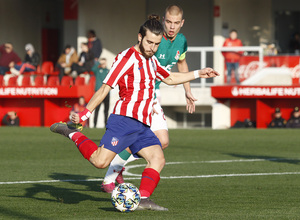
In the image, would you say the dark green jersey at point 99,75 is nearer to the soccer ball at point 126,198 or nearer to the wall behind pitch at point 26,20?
the wall behind pitch at point 26,20

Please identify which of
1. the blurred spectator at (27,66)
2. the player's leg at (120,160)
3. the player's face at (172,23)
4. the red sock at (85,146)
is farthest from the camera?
the blurred spectator at (27,66)

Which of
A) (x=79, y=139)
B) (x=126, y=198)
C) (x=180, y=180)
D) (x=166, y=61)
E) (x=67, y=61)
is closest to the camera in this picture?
(x=126, y=198)

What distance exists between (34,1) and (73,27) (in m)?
5.12

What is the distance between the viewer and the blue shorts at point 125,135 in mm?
7336

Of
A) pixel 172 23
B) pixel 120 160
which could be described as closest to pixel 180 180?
→ pixel 120 160

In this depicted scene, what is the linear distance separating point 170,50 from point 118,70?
1837mm

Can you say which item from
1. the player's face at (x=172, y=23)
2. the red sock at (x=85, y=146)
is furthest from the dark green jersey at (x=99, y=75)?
the red sock at (x=85, y=146)

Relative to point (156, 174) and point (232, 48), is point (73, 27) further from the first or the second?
point (156, 174)

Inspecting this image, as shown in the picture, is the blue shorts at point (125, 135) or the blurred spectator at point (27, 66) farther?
the blurred spectator at point (27, 66)

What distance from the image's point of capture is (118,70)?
7281 millimetres

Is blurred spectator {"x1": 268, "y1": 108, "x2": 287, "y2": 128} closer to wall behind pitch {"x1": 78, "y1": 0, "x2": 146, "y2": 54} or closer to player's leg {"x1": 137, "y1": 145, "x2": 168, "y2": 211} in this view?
wall behind pitch {"x1": 78, "y1": 0, "x2": 146, "y2": 54}

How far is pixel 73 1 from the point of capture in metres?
28.9

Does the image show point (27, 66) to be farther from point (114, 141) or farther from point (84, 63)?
point (114, 141)

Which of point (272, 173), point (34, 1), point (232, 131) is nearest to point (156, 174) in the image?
point (272, 173)
